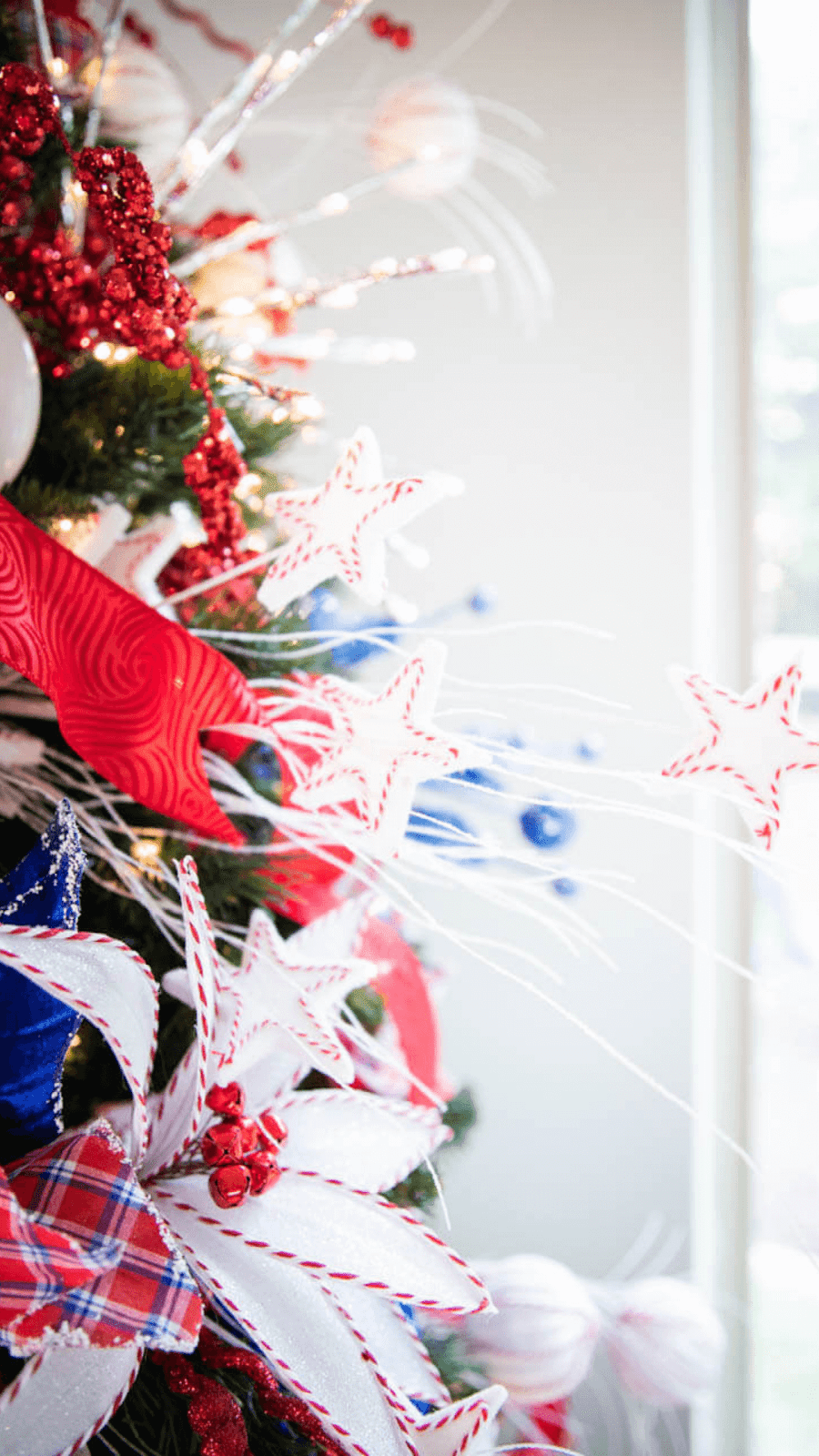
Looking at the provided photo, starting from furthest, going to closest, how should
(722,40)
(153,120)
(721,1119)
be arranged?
1. (721,1119)
2. (722,40)
3. (153,120)

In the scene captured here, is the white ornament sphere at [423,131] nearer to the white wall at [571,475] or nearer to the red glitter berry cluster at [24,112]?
the white wall at [571,475]

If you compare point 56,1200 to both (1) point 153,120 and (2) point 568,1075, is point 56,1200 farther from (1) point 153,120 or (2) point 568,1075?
(2) point 568,1075

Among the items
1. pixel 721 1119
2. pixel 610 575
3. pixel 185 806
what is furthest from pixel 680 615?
pixel 185 806

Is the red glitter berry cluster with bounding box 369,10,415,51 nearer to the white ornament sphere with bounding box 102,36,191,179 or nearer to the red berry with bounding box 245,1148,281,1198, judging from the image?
the white ornament sphere with bounding box 102,36,191,179

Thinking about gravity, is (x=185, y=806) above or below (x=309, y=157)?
below

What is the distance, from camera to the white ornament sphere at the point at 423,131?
79 centimetres

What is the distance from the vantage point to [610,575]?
3.01 ft

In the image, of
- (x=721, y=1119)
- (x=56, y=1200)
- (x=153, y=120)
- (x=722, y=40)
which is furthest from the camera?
(x=721, y=1119)

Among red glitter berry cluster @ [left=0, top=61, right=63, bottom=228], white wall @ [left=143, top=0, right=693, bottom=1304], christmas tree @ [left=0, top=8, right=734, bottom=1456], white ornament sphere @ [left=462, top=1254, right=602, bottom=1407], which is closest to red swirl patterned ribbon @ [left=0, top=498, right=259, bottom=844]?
christmas tree @ [left=0, top=8, right=734, bottom=1456]

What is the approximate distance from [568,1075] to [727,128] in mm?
869

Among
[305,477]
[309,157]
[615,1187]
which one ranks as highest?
[309,157]

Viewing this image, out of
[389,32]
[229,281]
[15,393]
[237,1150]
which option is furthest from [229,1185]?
[389,32]

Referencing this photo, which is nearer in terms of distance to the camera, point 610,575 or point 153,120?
point 153,120

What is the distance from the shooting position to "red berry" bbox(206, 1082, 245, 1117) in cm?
25
